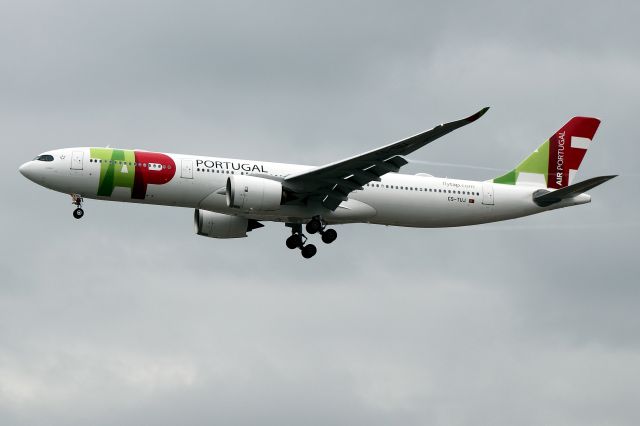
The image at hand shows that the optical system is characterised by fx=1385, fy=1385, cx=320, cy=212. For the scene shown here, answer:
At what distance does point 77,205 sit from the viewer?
208 feet

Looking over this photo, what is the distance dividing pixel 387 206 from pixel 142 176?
11848 mm

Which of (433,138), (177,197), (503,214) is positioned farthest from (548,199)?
(177,197)

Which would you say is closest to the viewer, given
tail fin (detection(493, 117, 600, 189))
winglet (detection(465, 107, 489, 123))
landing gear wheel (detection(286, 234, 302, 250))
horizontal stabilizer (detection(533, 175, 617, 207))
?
winglet (detection(465, 107, 489, 123))

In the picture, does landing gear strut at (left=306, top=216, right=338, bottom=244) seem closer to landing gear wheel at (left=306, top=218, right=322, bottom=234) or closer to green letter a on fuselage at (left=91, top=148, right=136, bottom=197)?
landing gear wheel at (left=306, top=218, right=322, bottom=234)

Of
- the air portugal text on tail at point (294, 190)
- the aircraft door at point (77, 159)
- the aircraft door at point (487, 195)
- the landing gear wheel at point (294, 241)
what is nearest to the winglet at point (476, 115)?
the air portugal text on tail at point (294, 190)

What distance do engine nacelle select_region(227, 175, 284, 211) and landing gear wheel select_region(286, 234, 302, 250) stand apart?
5105 mm

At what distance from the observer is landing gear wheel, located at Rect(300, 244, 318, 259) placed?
6756 cm

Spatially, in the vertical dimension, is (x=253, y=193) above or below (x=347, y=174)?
below

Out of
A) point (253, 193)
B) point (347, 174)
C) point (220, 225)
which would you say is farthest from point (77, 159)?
point (347, 174)

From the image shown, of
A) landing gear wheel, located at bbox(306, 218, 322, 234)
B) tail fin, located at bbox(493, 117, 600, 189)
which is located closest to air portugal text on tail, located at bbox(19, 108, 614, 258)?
landing gear wheel, located at bbox(306, 218, 322, 234)

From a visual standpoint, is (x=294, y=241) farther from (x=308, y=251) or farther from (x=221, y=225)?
(x=221, y=225)

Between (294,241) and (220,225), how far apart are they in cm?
382

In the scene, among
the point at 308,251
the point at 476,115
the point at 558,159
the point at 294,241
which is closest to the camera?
the point at 476,115

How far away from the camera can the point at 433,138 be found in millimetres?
58031
